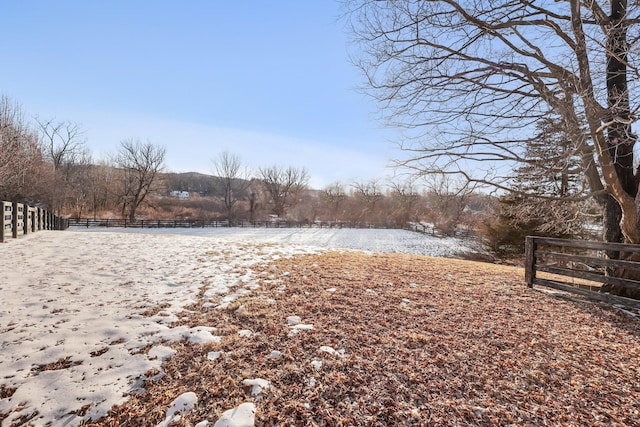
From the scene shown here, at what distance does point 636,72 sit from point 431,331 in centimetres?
443

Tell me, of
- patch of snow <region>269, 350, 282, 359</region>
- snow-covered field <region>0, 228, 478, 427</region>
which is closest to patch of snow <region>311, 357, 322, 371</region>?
patch of snow <region>269, 350, 282, 359</region>

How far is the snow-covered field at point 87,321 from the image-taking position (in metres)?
2.15

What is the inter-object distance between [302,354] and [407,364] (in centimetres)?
107

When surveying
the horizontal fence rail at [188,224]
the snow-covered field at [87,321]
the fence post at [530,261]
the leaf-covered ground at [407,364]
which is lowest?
the horizontal fence rail at [188,224]

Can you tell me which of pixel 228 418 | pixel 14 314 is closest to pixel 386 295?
pixel 228 418

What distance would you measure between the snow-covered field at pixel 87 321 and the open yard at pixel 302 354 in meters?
0.02

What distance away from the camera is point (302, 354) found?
2.81 meters

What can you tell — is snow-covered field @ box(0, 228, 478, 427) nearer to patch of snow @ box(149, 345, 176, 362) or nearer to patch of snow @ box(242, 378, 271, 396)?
patch of snow @ box(149, 345, 176, 362)

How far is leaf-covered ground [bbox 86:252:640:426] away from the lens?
6.78 feet

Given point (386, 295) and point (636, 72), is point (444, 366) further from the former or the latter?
point (636, 72)

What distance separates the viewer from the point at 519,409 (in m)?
2.13

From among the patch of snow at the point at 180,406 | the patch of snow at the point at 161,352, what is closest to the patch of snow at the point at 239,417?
the patch of snow at the point at 180,406

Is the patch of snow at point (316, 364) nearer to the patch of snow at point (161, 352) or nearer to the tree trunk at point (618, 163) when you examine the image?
the patch of snow at point (161, 352)

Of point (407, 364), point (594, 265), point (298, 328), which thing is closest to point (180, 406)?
point (298, 328)
